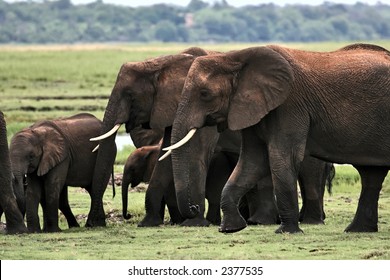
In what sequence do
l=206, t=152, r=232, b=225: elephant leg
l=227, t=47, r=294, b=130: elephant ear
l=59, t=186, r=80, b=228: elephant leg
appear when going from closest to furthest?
l=227, t=47, r=294, b=130: elephant ear → l=59, t=186, r=80, b=228: elephant leg → l=206, t=152, r=232, b=225: elephant leg

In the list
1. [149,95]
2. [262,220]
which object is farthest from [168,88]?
[262,220]

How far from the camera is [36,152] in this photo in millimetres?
15711

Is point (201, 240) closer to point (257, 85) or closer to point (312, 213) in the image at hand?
point (257, 85)

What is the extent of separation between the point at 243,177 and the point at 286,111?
76 centimetres

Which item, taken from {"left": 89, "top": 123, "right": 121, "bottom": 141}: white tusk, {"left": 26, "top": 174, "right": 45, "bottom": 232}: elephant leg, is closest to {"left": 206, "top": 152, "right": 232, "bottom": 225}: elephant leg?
Result: {"left": 89, "top": 123, "right": 121, "bottom": 141}: white tusk

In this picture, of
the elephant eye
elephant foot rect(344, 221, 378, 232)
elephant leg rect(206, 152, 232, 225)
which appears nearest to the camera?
the elephant eye

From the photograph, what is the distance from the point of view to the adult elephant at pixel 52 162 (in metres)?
15.6

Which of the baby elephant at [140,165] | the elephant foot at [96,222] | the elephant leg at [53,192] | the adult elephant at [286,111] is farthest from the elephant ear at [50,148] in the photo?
the adult elephant at [286,111]

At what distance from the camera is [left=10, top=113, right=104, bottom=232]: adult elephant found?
15609 millimetres

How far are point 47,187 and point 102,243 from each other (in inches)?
117

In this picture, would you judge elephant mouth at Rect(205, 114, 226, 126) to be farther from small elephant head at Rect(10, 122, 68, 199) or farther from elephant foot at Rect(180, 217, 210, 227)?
small elephant head at Rect(10, 122, 68, 199)

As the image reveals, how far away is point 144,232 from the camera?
1427cm

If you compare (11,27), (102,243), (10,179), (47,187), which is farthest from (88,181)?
(11,27)
